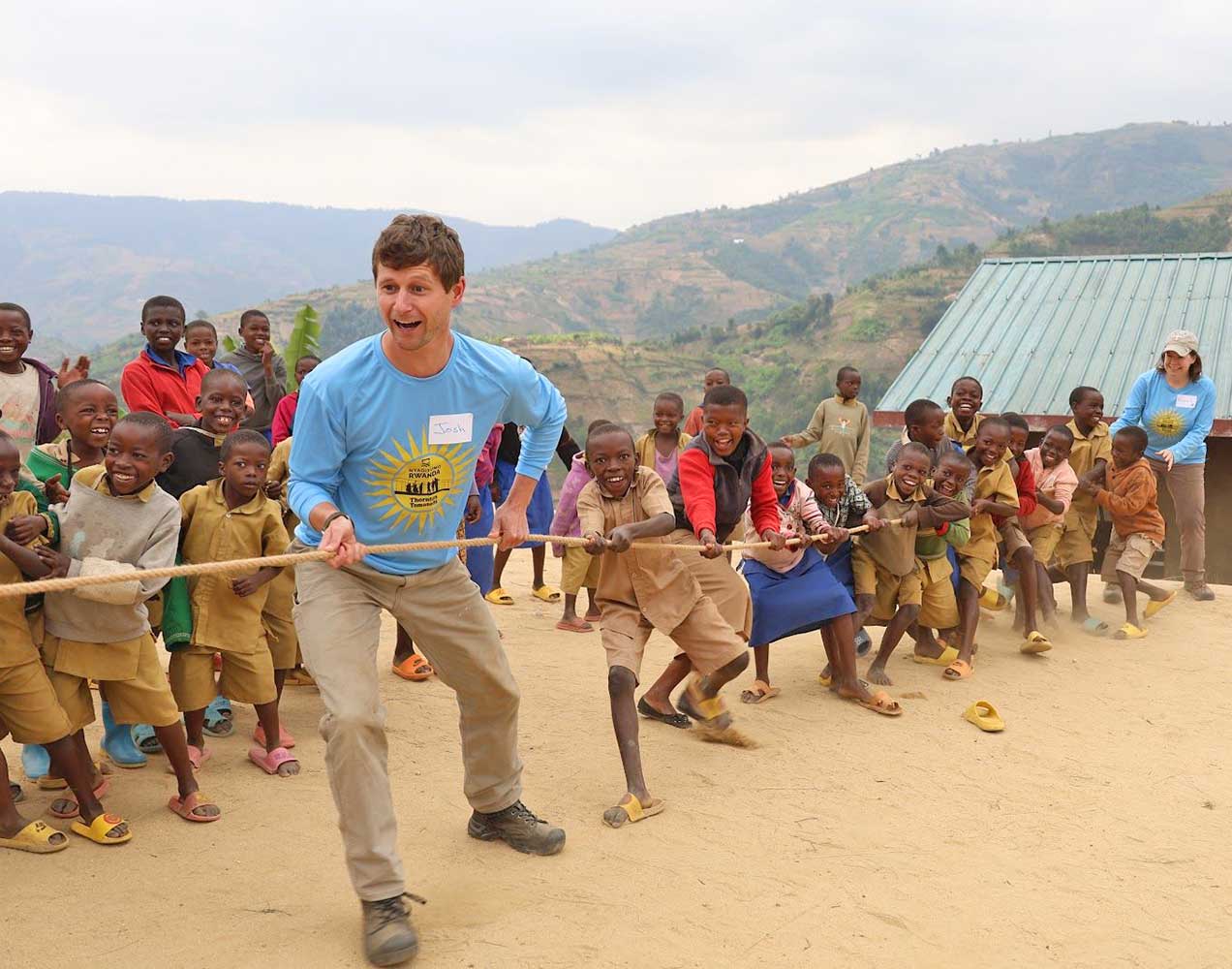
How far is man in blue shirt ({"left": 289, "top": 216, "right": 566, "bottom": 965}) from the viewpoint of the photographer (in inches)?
126

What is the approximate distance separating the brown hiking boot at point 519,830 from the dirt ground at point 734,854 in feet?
0.17

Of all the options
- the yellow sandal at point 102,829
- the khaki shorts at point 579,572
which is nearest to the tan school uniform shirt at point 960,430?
the khaki shorts at point 579,572

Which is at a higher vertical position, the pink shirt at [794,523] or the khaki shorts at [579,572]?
the pink shirt at [794,523]

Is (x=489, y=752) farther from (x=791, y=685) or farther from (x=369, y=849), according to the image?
(x=791, y=685)

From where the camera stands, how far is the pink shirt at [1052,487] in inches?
282

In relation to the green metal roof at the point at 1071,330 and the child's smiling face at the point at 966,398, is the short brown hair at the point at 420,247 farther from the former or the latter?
the green metal roof at the point at 1071,330

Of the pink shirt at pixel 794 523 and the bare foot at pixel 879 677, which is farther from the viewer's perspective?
the bare foot at pixel 879 677

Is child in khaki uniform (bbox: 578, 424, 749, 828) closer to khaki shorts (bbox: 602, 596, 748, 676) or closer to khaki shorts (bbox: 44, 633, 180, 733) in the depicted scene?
khaki shorts (bbox: 602, 596, 748, 676)

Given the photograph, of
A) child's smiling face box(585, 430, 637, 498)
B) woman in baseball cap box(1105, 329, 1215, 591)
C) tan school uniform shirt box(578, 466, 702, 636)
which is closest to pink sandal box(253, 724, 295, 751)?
tan school uniform shirt box(578, 466, 702, 636)

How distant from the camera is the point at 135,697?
12.9ft

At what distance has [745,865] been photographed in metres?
3.97

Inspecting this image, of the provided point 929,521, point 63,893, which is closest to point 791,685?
point 929,521

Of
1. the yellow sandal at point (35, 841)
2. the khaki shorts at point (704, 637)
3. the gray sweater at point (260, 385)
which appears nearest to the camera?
the yellow sandal at point (35, 841)

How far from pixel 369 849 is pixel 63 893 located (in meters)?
1.17
